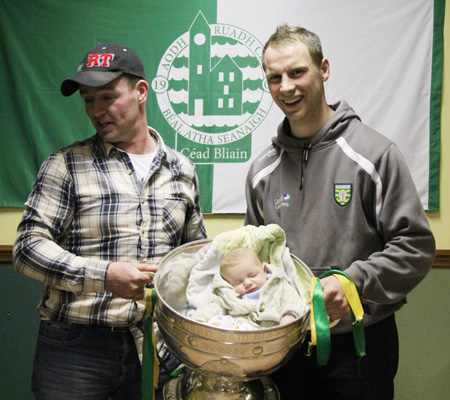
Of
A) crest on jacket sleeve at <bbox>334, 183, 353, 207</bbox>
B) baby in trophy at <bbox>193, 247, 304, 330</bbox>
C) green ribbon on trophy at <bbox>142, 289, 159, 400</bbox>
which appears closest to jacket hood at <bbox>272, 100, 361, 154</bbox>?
crest on jacket sleeve at <bbox>334, 183, 353, 207</bbox>

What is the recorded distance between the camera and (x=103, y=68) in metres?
1.19

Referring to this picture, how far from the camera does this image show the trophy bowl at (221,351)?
28.4 inches

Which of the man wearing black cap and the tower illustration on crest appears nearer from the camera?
the man wearing black cap

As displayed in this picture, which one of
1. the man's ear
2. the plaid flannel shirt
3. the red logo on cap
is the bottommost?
the plaid flannel shirt

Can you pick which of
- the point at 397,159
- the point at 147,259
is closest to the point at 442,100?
the point at 397,159

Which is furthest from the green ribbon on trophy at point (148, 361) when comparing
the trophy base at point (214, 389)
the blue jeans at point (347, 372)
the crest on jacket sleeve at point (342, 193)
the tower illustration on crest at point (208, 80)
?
the tower illustration on crest at point (208, 80)

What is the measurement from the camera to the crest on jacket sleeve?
111cm

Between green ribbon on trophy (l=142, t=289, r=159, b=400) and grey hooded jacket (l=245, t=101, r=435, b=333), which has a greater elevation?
grey hooded jacket (l=245, t=101, r=435, b=333)

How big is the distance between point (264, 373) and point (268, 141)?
132 centimetres

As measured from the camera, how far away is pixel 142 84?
50.7 inches

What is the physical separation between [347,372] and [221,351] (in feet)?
1.85

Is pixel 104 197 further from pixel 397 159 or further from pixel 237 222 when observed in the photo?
pixel 237 222

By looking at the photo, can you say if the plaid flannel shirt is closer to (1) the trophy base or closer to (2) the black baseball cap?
(2) the black baseball cap

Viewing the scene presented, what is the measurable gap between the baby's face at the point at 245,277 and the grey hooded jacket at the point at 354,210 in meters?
0.21
